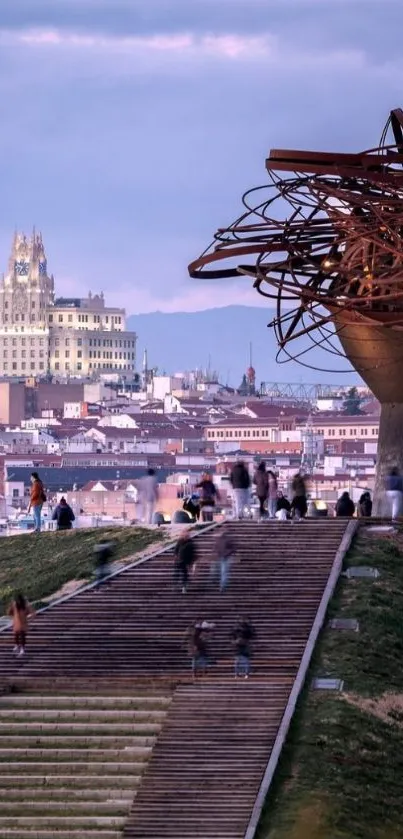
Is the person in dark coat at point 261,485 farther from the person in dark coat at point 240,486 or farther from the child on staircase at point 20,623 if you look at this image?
the child on staircase at point 20,623

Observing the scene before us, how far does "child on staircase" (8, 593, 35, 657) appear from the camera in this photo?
1109 inches

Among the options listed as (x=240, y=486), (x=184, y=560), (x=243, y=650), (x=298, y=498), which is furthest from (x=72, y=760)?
(x=298, y=498)

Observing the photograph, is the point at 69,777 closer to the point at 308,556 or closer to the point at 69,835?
the point at 69,835

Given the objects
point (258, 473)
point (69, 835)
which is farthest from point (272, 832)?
point (258, 473)

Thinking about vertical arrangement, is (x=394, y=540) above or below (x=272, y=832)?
above

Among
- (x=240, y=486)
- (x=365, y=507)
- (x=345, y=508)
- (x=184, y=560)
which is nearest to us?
(x=184, y=560)

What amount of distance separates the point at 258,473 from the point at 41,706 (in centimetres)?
870

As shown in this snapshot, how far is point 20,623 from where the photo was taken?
2830cm

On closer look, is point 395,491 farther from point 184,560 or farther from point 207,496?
point 184,560

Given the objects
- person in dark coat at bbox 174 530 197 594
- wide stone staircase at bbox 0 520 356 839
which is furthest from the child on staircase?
person in dark coat at bbox 174 530 197 594

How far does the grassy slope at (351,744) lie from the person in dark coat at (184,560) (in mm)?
1660

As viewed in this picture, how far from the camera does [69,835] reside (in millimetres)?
23891

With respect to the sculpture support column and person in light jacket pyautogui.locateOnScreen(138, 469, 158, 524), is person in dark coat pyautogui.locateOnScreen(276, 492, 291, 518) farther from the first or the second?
person in light jacket pyautogui.locateOnScreen(138, 469, 158, 524)

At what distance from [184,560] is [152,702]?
13.1 ft
